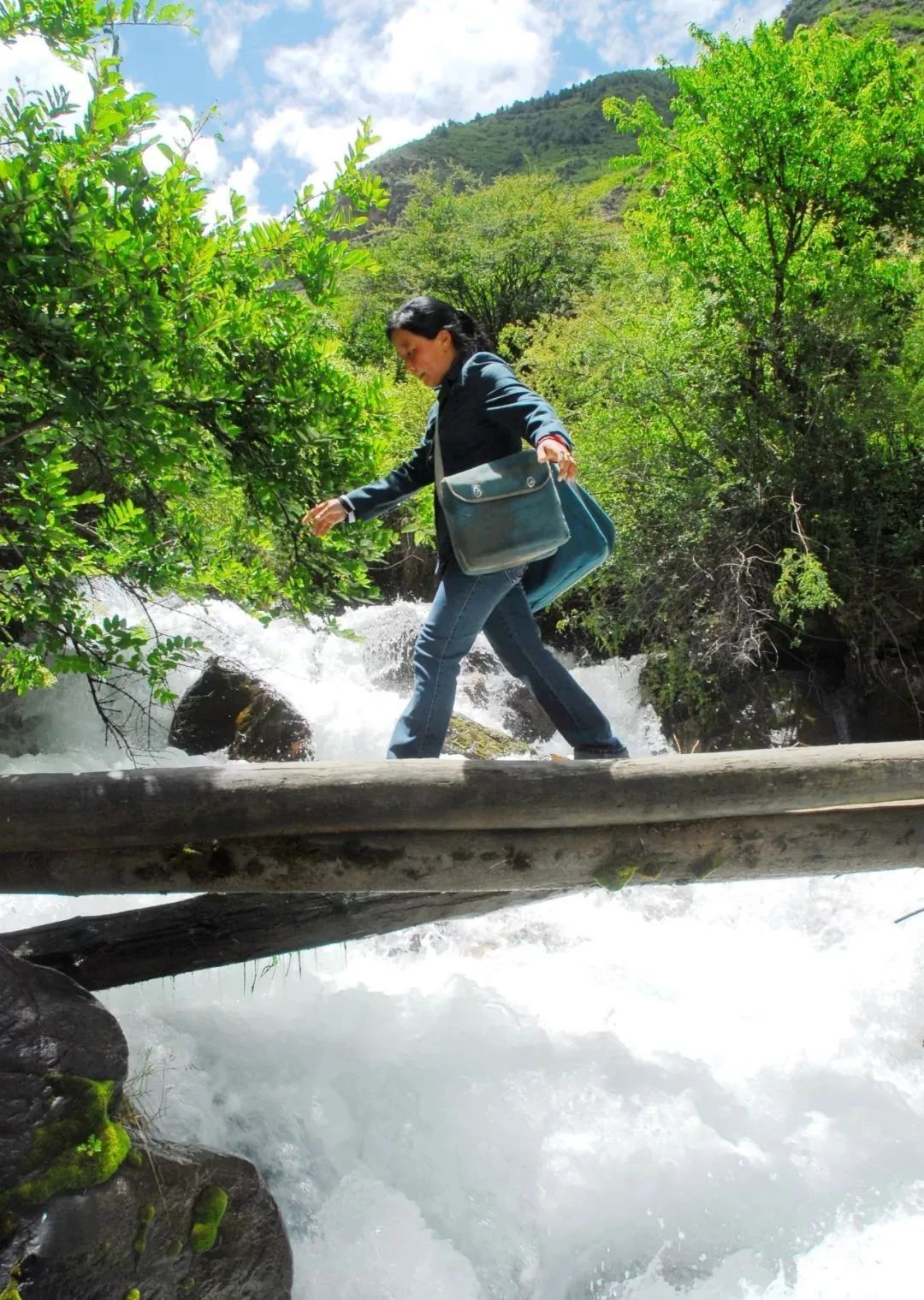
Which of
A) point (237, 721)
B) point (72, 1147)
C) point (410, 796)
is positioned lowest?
point (237, 721)

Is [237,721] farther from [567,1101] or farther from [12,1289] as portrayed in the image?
[12,1289]

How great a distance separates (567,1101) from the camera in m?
4.21

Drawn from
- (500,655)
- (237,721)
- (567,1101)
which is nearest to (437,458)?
(500,655)

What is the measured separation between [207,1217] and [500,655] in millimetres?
1959

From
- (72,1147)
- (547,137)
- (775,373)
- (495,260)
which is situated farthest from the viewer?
(547,137)

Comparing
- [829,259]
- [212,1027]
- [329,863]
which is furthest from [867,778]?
[829,259]

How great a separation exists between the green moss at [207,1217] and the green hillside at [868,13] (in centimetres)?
4777

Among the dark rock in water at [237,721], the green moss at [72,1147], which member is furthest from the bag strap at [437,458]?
the dark rock in water at [237,721]

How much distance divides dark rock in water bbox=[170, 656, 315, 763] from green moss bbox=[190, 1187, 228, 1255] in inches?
224

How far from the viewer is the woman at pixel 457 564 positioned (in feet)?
10.4

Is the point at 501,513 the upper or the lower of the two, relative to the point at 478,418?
lower

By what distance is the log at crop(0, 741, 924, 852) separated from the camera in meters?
2.84

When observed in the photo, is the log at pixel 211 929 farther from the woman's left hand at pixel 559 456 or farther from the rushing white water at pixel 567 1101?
the woman's left hand at pixel 559 456

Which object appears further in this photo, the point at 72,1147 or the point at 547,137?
the point at 547,137
